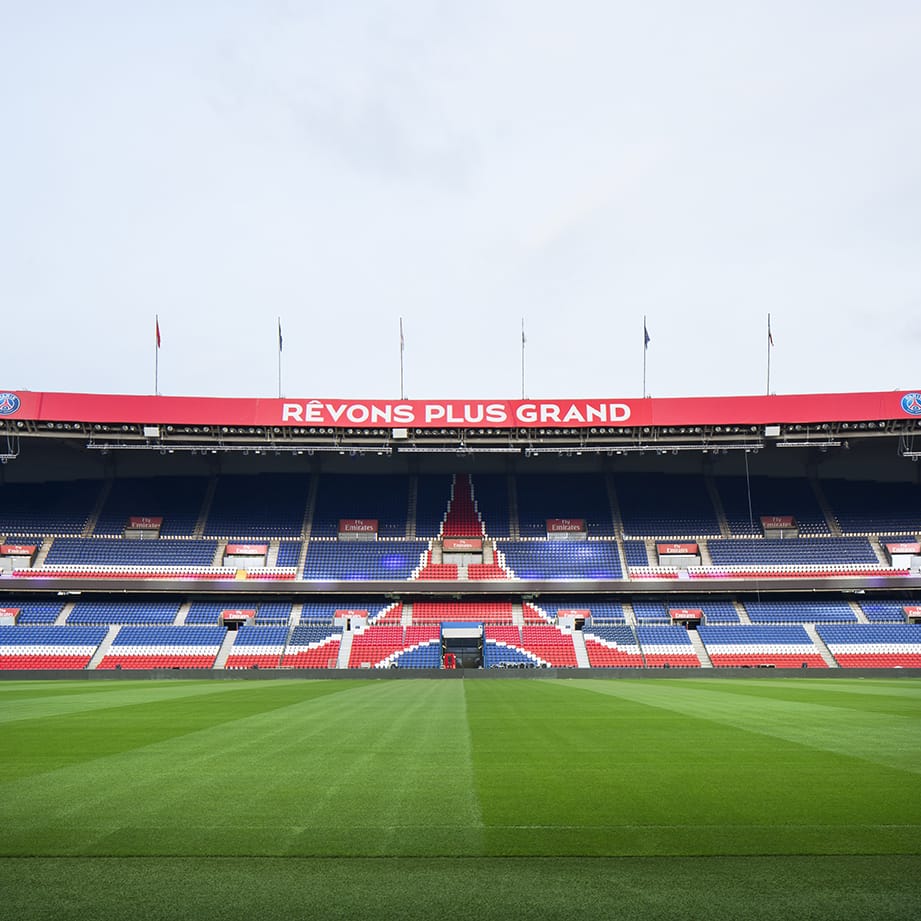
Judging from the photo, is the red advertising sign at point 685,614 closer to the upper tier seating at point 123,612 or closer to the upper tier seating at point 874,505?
the upper tier seating at point 874,505

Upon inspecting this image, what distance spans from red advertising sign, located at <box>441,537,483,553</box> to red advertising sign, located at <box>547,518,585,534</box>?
17.6 ft

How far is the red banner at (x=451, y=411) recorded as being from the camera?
142 ft

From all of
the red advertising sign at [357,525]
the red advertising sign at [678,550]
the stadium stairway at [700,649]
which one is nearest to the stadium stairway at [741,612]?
the stadium stairway at [700,649]

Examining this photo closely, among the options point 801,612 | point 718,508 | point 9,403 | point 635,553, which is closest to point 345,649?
point 635,553

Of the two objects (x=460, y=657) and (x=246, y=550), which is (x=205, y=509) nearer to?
(x=246, y=550)

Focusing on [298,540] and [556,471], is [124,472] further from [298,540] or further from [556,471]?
[556,471]

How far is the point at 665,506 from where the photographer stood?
53.4m

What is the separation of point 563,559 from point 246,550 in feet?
71.5

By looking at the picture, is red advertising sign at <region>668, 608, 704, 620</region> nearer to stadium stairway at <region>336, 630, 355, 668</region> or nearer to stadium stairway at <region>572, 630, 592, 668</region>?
stadium stairway at <region>572, 630, 592, 668</region>

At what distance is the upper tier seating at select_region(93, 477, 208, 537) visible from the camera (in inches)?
2018

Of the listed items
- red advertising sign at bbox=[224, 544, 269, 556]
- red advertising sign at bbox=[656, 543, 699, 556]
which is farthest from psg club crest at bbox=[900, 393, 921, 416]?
red advertising sign at bbox=[224, 544, 269, 556]

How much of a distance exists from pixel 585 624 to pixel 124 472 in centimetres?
3603

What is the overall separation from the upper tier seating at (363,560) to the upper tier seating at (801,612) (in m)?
22.2

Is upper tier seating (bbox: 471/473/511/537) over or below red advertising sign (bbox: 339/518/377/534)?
over
